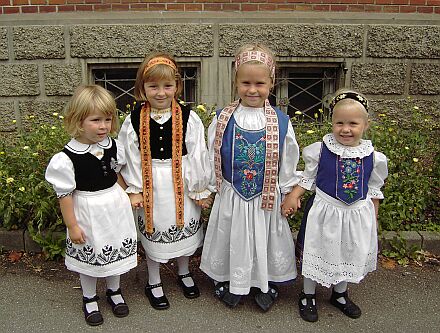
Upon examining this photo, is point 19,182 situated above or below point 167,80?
below

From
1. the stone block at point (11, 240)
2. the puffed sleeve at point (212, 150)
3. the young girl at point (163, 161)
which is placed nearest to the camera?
the young girl at point (163, 161)

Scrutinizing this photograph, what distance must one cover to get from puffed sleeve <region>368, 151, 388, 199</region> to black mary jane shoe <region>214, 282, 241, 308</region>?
3.37 ft

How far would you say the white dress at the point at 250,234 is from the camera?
265 centimetres

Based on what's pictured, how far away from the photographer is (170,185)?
2.66 m

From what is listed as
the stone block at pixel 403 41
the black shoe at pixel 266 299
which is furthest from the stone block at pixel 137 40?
the black shoe at pixel 266 299

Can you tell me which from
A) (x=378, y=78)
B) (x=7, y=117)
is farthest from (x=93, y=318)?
(x=378, y=78)

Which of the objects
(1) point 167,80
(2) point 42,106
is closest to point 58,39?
(2) point 42,106

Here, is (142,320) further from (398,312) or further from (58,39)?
(58,39)

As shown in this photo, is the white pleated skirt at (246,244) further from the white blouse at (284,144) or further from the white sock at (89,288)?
the white sock at (89,288)

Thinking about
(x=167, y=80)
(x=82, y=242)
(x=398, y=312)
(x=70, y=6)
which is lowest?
(x=398, y=312)

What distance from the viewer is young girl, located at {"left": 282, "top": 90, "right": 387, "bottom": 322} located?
251 centimetres

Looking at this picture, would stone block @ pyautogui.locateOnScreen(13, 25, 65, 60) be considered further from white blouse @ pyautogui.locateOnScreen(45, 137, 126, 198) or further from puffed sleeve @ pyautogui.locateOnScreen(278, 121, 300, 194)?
puffed sleeve @ pyautogui.locateOnScreen(278, 121, 300, 194)

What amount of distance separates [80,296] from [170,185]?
1.01 meters

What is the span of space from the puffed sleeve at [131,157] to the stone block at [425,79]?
12.1 ft
